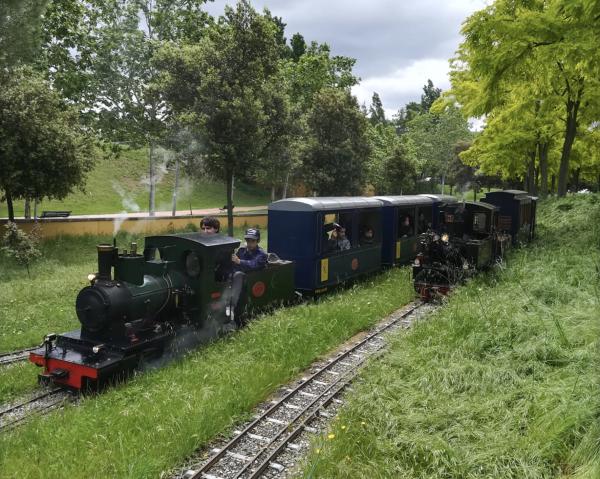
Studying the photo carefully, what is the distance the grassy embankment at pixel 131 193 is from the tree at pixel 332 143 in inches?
345

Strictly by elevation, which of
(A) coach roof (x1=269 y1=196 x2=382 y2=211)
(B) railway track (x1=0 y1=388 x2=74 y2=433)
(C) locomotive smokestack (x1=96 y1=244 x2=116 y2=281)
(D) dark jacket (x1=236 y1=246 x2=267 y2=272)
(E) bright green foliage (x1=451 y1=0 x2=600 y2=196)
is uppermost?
(E) bright green foliage (x1=451 y1=0 x2=600 y2=196)

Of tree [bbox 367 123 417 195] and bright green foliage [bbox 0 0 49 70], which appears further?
tree [bbox 367 123 417 195]

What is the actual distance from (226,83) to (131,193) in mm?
24146

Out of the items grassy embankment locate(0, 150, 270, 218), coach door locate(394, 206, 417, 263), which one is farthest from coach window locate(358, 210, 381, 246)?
grassy embankment locate(0, 150, 270, 218)

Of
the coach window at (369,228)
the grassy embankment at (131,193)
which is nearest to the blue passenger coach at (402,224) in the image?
the coach window at (369,228)

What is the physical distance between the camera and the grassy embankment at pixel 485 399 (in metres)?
4.66

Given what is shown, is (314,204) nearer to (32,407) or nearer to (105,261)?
(105,261)

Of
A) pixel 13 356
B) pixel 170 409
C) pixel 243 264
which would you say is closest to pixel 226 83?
pixel 243 264

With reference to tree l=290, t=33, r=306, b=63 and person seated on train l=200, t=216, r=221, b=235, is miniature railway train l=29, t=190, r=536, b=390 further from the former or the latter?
tree l=290, t=33, r=306, b=63

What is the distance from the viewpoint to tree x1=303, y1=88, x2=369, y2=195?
2777cm

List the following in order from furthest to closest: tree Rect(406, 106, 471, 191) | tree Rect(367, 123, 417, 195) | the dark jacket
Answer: tree Rect(406, 106, 471, 191) → tree Rect(367, 123, 417, 195) → the dark jacket

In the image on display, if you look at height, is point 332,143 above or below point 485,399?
above

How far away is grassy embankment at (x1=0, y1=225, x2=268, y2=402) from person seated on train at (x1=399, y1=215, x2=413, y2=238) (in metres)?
9.50

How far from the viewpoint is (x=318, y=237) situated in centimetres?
1145
